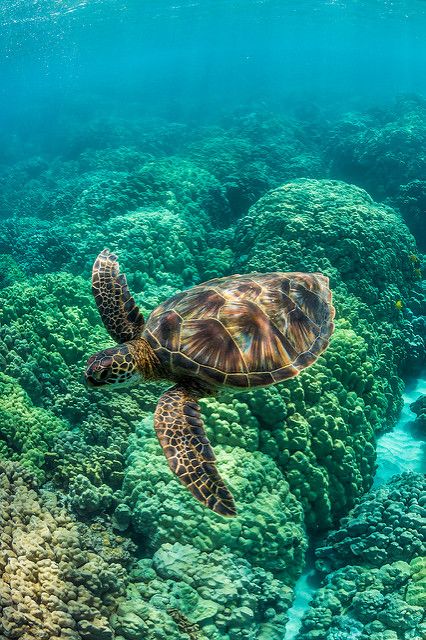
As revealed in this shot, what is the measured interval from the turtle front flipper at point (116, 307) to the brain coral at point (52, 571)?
1.71m

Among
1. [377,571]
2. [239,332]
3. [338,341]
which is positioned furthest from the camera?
[338,341]

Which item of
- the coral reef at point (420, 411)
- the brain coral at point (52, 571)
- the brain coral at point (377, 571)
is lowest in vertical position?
the coral reef at point (420, 411)

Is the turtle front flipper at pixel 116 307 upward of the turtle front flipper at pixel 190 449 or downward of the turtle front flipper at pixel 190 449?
upward

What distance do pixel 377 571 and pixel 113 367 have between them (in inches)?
121

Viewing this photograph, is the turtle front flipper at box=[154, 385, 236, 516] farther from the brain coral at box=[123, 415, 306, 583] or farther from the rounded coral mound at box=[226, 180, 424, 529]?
the rounded coral mound at box=[226, 180, 424, 529]

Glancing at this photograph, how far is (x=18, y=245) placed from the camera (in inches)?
404

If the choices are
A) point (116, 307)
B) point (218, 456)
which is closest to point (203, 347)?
point (116, 307)

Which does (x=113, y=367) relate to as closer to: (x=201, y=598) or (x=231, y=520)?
(x=231, y=520)

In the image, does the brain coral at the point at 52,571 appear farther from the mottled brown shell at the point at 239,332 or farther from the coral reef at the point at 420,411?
the coral reef at the point at 420,411

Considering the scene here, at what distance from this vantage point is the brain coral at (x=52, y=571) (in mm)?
2910

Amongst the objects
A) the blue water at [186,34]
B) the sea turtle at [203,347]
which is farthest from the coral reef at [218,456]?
the blue water at [186,34]

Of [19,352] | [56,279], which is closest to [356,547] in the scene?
[19,352]

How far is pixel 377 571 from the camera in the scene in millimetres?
3891

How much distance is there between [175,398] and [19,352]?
9.98 feet
